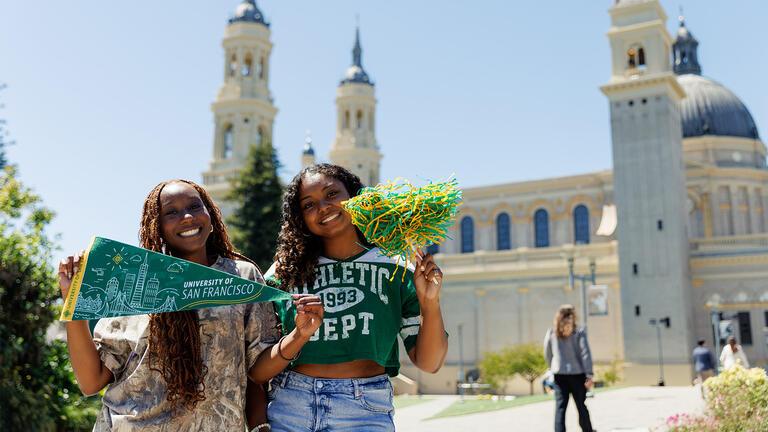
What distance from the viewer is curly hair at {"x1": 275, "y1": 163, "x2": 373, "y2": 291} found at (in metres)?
3.77

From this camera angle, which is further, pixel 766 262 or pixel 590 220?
pixel 590 220

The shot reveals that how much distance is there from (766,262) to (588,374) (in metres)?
37.8

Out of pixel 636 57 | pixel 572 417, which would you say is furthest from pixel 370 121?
pixel 572 417

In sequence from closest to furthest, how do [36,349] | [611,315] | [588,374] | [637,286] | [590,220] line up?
[588,374], [36,349], [637,286], [611,315], [590,220]

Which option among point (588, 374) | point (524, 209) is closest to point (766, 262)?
point (524, 209)

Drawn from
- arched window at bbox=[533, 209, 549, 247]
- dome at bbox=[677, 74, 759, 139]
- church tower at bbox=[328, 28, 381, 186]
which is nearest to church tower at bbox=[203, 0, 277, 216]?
church tower at bbox=[328, 28, 381, 186]

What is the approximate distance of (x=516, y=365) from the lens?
139ft

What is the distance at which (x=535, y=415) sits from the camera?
16.9 metres

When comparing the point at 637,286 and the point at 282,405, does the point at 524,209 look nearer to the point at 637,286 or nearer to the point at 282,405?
the point at 637,286

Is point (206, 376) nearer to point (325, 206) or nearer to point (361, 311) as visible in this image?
point (361, 311)

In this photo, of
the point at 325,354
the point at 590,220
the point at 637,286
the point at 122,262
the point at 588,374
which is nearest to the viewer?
the point at 122,262

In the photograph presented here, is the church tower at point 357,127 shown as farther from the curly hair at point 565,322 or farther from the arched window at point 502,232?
the curly hair at point 565,322

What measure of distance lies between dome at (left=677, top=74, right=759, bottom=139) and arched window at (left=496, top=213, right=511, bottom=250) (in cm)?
1621

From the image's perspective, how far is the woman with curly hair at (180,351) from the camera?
3271 millimetres
